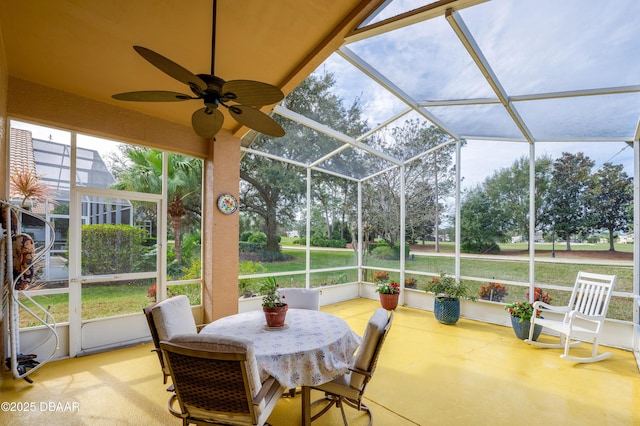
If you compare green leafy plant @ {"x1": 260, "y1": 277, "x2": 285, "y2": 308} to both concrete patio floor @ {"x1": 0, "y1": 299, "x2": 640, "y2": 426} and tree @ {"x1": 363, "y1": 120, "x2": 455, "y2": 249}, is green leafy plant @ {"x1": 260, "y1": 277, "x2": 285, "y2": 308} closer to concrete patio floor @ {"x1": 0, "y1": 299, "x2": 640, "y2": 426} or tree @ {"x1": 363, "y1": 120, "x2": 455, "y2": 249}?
concrete patio floor @ {"x1": 0, "y1": 299, "x2": 640, "y2": 426}

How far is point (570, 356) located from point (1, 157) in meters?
6.51

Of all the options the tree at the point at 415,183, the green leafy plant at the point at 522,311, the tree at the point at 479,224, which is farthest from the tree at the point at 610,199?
the tree at the point at 415,183

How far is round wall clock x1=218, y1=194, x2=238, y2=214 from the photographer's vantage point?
13.6 feet

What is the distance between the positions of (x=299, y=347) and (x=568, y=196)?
460 cm

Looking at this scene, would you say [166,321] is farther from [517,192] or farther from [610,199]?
[610,199]

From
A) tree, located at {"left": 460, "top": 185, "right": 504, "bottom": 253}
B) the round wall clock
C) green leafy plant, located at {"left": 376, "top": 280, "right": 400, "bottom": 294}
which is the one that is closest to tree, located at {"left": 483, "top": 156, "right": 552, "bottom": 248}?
tree, located at {"left": 460, "top": 185, "right": 504, "bottom": 253}

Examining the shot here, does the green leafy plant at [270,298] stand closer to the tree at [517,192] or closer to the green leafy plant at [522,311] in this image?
the green leafy plant at [522,311]

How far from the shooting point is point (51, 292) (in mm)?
3354

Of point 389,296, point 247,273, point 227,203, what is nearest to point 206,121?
point 227,203

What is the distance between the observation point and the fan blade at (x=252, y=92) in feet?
5.51

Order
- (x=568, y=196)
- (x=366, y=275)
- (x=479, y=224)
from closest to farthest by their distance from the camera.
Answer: (x=568, y=196)
(x=479, y=224)
(x=366, y=275)

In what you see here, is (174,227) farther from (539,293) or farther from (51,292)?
(539,293)

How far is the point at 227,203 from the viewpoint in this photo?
421 centimetres

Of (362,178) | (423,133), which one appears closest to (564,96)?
(423,133)
